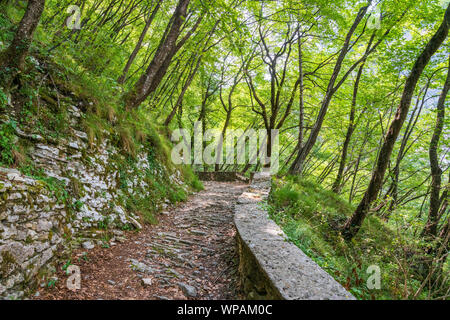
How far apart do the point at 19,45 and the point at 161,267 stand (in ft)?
12.2

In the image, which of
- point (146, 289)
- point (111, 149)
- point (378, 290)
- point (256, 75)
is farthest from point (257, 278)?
point (256, 75)

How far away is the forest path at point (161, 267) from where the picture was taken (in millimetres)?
2783

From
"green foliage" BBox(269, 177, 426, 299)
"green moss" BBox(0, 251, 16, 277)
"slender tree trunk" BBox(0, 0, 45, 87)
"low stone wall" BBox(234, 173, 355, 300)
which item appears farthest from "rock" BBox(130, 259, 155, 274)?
"slender tree trunk" BBox(0, 0, 45, 87)

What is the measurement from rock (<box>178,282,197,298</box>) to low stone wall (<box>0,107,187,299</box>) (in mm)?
1508

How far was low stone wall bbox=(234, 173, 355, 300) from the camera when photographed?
210 centimetres

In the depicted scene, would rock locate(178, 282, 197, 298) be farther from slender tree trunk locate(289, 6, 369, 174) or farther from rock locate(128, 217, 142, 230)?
slender tree trunk locate(289, 6, 369, 174)

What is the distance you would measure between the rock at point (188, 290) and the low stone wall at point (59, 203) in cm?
151

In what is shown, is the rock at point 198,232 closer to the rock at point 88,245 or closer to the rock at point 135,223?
the rock at point 135,223

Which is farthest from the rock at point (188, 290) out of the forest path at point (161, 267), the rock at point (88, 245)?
the rock at point (88, 245)

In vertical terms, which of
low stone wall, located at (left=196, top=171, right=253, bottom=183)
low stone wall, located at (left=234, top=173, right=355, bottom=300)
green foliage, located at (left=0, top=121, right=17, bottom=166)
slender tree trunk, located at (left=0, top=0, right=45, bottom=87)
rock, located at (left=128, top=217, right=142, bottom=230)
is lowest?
low stone wall, located at (left=196, top=171, right=253, bottom=183)

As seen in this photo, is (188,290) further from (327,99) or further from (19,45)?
(327,99)

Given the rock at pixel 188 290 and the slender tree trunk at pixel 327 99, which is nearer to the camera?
the rock at pixel 188 290
